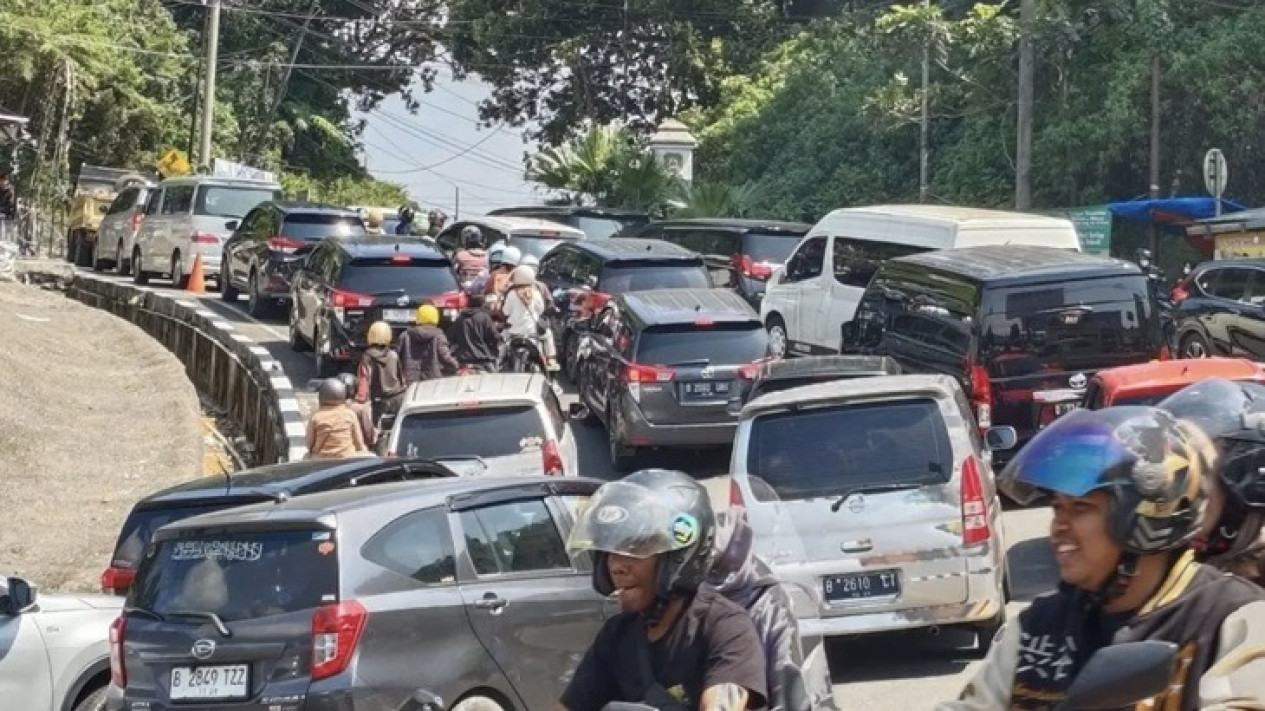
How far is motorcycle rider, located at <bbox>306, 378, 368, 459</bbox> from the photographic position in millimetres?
15016

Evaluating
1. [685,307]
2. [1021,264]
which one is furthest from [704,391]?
[1021,264]

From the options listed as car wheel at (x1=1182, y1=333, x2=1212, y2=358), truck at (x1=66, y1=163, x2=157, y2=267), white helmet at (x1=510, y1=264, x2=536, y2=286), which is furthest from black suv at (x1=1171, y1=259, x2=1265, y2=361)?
truck at (x1=66, y1=163, x2=157, y2=267)

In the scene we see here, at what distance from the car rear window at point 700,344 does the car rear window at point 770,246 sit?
8181mm

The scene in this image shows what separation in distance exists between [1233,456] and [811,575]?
713 centimetres

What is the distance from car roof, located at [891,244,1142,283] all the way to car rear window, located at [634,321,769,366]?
6.44ft

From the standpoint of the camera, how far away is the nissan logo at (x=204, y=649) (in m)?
8.64

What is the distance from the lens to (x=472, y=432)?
14.3 meters

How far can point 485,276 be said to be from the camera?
2419 cm

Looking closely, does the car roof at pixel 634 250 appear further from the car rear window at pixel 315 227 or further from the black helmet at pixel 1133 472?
the black helmet at pixel 1133 472

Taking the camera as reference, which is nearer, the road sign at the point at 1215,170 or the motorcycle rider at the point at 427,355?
the motorcycle rider at the point at 427,355

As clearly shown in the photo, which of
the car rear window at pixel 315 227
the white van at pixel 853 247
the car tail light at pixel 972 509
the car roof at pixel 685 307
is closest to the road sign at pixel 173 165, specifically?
the car rear window at pixel 315 227

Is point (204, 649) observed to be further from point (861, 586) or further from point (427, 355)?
point (427, 355)

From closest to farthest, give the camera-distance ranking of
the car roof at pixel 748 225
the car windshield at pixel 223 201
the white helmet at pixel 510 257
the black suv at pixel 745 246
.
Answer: the white helmet at pixel 510 257 < the black suv at pixel 745 246 < the car roof at pixel 748 225 < the car windshield at pixel 223 201

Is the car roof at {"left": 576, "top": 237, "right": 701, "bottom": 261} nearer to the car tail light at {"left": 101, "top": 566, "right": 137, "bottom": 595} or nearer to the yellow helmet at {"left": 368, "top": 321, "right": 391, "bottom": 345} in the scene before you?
the yellow helmet at {"left": 368, "top": 321, "right": 391, "bottom": 345}
